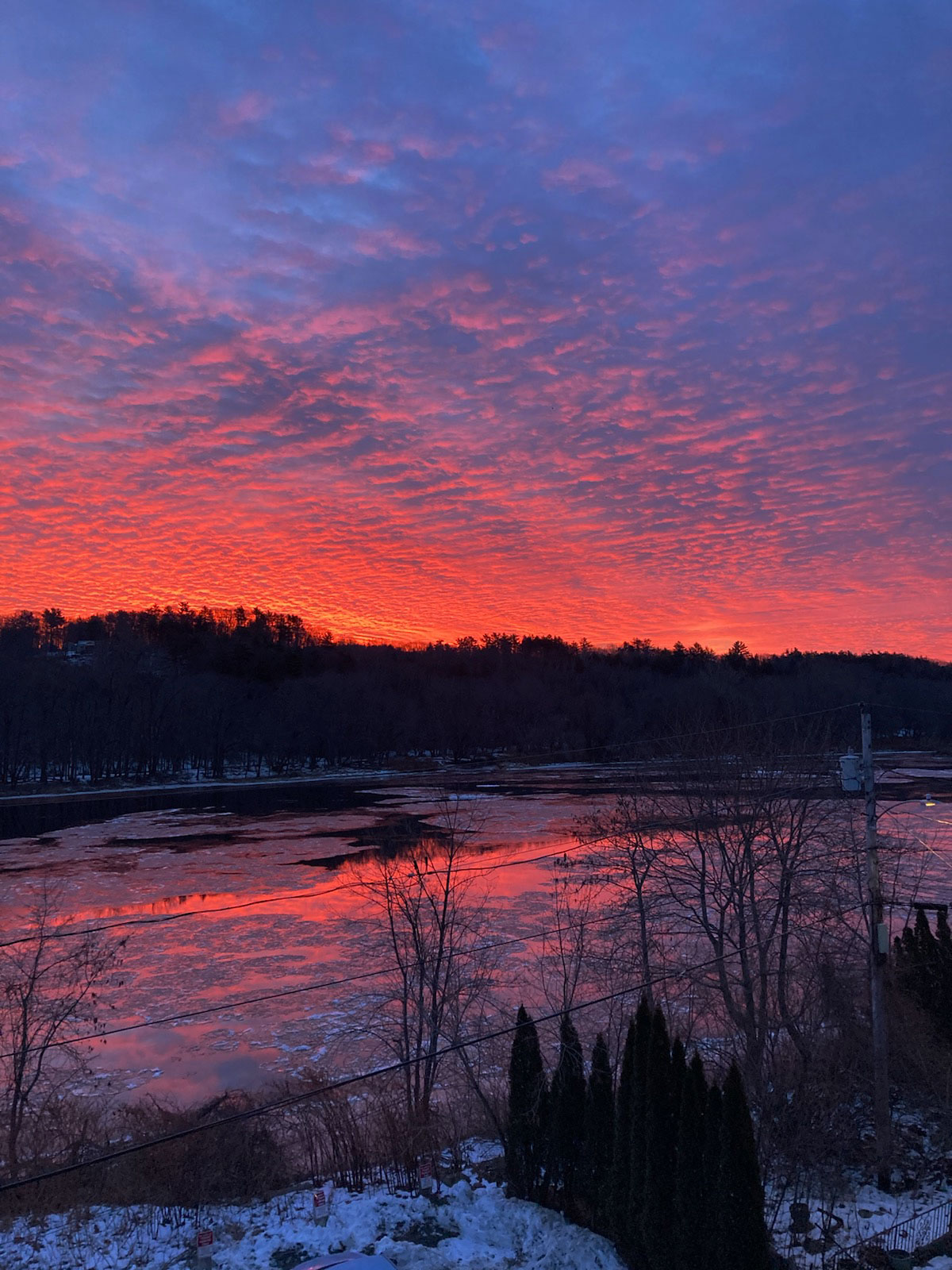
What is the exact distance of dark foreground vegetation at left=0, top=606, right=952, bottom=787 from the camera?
93.4 m

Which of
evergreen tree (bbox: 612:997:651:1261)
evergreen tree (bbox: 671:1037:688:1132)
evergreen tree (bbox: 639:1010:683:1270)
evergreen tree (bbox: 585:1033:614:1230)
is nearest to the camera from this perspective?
evergreen tree (bbox: 639:1010:683:1270)

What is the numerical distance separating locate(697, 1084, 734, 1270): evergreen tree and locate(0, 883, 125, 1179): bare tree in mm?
8965

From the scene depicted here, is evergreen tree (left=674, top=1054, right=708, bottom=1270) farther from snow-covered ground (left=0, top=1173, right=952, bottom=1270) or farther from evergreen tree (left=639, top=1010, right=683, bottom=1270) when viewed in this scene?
snow-covered ground (left=0, top=1173, right=952, bottom=1270)

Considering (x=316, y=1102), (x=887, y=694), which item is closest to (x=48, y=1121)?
(x=316, y=1102)

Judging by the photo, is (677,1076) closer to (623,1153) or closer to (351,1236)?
(623,1153)

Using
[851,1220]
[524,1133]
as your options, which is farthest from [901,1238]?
[524,1133]

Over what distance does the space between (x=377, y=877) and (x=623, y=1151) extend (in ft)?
75.2

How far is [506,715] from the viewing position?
140875 mm

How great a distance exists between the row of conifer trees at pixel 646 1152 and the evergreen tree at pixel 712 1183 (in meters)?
0.01

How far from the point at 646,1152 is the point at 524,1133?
259cm

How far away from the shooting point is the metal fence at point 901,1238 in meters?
11.8

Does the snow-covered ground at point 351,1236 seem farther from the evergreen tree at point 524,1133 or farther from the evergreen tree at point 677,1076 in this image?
the evergreen tree at point 677,1076

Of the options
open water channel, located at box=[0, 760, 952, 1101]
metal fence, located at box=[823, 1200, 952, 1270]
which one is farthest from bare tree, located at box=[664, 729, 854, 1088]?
open water channel, located at box=[0, 760, 952, 1101]

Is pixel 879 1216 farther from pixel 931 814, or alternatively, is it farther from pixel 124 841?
pixel 124 841
